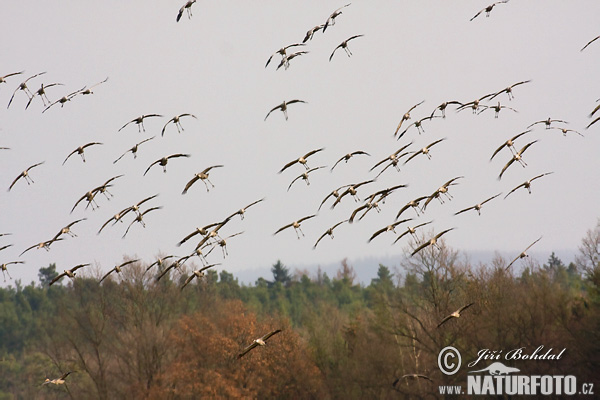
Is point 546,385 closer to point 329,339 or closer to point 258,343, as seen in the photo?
point 329,339

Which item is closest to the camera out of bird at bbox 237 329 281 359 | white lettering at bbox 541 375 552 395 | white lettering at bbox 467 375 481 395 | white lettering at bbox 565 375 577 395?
bird at bbox 237 329 281 359

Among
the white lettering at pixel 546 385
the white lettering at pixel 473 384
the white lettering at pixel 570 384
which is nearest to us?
the white lettering at pixel 570 384

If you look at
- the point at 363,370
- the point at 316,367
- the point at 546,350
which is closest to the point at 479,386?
the point at 546,350

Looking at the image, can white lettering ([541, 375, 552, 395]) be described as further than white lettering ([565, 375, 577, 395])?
Yes

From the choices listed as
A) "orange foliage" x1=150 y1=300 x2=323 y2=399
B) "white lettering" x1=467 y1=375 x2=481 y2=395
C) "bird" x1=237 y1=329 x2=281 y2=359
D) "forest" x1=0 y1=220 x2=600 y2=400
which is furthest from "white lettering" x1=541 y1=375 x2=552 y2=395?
"bird" x1=237 y1=329 x2=281 y2=359

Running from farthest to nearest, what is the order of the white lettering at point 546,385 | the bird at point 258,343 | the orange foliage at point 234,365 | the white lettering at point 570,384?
the orange foliage at point 234,365 < the white lettering at point 546,385 < the white lettering at point 570,384 < the bird at point 258,343

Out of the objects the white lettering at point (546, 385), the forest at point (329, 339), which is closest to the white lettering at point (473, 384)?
the forest at point (329, 339)

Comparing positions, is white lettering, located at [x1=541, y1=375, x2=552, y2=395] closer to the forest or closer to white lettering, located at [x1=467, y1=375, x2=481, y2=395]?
the forest

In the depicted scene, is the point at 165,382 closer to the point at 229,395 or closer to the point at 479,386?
the point at 229,395

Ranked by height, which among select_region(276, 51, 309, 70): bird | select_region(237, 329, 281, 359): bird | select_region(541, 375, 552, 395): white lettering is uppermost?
select_region(276, 51, 309, 70): bird

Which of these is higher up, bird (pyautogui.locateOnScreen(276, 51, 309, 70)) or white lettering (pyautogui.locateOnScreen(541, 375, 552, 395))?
bird (pyautogui.locateOnScreen(276, 51, 309, 70))

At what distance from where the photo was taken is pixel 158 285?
7512 centimetres

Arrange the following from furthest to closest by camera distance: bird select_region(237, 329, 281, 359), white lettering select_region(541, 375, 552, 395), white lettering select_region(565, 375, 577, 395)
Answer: white lettering select_region(541, 375, 552, 395) < white lettering select_region(565, 375, 577, 395) < bird select_region(237, 329, 281, 359)

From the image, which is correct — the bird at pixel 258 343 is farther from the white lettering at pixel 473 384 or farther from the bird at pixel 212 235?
Result: the white lettering at pixel 473 384
